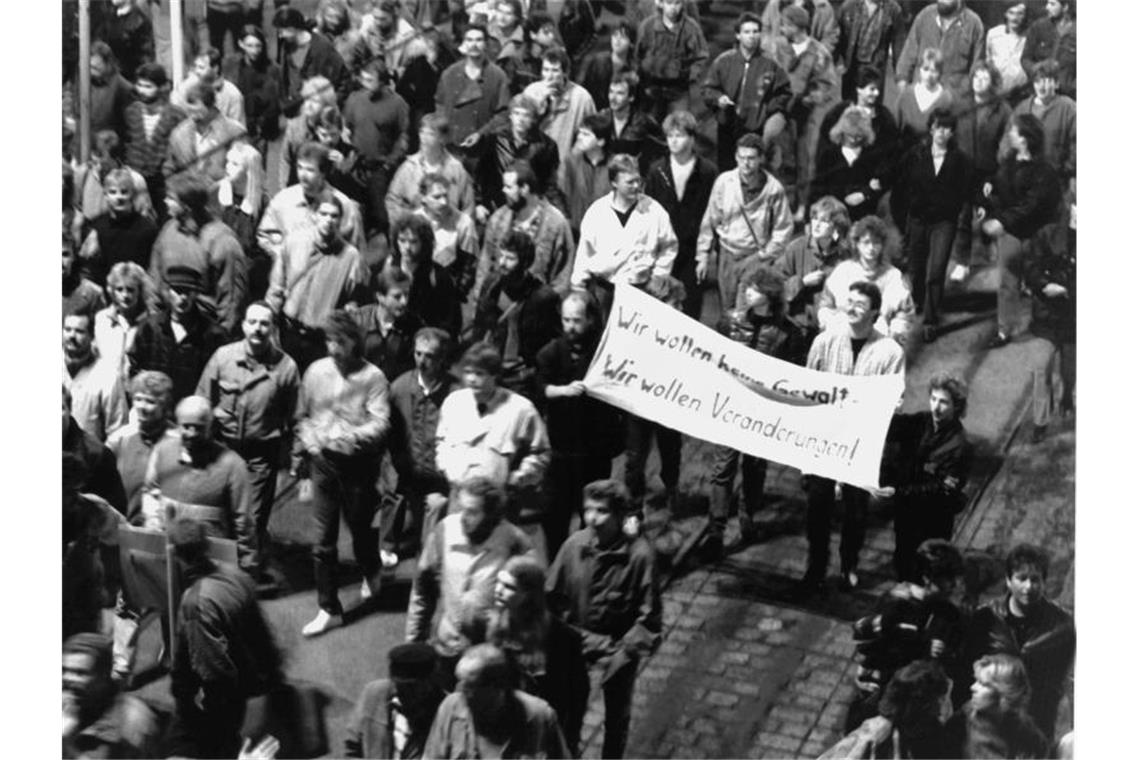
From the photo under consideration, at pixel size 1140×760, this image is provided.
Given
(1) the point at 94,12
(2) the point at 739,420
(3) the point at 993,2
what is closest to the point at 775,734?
(2) the point at 739,420

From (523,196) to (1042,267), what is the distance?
8.31 ft

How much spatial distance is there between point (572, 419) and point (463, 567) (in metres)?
0.87

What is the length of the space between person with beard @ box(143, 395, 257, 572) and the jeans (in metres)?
3.72

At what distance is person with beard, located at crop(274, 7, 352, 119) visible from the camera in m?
8.05

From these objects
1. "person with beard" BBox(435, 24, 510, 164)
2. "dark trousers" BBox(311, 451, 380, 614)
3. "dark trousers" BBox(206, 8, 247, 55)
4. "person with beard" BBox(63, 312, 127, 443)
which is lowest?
"dark trousers" BBox(311, 451, 380, 614)

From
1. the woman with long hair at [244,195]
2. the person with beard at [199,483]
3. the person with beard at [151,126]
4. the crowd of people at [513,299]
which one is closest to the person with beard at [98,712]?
the crowd of people at [513,299]

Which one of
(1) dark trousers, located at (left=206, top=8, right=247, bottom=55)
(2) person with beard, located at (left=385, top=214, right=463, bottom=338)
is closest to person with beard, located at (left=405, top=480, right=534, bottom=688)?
(2) person with beard, located at (left=385, top=214, right=463, bottom=338)

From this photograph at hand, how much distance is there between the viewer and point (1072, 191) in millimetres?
8078

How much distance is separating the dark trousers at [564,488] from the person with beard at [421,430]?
506 mm

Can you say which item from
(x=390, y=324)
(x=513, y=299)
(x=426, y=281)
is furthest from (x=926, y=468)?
(x=390, y=324)

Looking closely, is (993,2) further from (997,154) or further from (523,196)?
(523,196)

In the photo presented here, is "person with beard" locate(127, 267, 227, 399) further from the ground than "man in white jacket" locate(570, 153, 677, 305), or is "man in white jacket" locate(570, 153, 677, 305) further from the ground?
"man in white jacket" locate(570, 153, 677, 305)

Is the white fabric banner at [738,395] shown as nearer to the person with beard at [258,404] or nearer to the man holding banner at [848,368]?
the man holding banner at [848,368]

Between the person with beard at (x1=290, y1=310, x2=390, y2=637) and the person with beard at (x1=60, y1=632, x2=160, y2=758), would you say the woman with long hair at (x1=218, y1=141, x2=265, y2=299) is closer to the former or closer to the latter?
the person with beard at (x1=290, y1=310, x2=390, y2=637)
